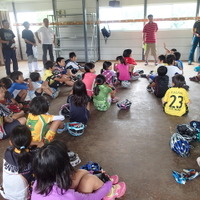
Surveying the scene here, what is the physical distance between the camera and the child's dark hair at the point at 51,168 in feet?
4.09

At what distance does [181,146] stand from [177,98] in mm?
1106

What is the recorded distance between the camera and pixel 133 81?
5.52 meters

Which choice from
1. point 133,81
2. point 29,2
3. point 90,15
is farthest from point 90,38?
point 133,81

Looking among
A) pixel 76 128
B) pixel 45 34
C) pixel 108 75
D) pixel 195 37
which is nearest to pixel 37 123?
pixel 76 128

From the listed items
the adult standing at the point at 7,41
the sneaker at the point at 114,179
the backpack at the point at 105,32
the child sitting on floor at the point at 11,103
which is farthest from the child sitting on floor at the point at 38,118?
the backpack at the point at 105,32

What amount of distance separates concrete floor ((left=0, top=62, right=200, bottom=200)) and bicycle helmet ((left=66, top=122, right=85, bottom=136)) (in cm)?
6

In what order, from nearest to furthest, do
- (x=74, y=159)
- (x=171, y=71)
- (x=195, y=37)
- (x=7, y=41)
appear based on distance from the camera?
(x=74, y=159), (x=171, y=71), (x=7, y=41), (x=195, y=37)

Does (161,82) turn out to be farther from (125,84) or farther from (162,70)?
(125,84)

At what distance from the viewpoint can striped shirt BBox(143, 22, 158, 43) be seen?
23.5ft

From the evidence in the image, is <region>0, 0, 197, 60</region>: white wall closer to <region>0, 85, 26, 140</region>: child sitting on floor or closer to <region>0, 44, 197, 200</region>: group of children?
<region>0, 44, 197, 200</region>: group of children

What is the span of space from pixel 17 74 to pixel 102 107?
5.10 feet

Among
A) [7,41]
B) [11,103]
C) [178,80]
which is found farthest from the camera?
[7,41]

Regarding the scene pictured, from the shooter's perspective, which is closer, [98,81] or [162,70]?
[98,81]

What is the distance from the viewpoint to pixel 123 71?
16.8 ft
